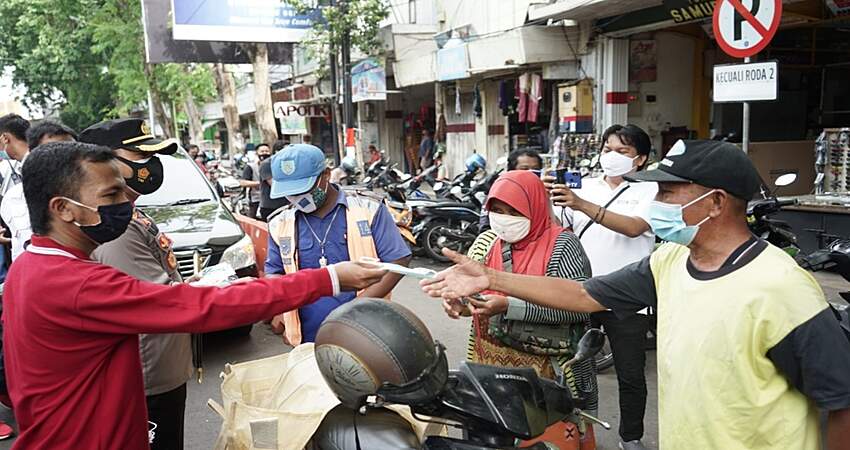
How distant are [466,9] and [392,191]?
19.4 feet

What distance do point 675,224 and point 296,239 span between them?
5.86 ft

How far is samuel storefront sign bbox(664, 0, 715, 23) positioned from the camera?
8266 mm

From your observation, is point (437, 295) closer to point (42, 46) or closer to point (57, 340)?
point (57, 340)

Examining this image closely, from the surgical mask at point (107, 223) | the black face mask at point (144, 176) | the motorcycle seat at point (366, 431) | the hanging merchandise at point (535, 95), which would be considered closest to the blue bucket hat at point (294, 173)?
the black face mask at point (144, 176)

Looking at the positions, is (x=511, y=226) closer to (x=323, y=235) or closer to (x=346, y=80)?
(x=323, y=235)

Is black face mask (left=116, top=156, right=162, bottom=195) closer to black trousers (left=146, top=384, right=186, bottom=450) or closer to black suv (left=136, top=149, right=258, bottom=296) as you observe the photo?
black trousers (left=146, top=384, right=186, bottom=450)

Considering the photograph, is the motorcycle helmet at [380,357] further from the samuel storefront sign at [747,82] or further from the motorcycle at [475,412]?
the samuel storefront sign at [747,82]

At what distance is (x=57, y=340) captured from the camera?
1823mm

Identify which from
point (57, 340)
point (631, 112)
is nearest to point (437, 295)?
point (57, 340)

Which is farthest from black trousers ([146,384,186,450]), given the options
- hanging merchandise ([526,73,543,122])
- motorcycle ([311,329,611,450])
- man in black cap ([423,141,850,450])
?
hanging merchandise ([526,73,543,122])

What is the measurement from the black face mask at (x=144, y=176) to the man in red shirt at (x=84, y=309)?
0.78 metres

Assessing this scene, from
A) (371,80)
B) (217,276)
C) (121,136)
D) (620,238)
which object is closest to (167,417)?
(217,276)

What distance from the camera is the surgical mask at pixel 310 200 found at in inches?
116

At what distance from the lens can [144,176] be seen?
284cm
